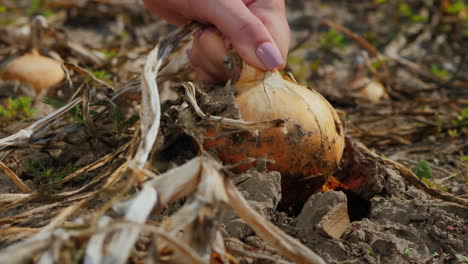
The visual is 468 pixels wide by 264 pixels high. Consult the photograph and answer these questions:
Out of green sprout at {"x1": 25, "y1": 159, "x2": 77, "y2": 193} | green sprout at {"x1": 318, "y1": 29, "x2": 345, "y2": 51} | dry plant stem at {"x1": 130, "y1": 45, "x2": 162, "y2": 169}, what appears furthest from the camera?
green sprout at {"x1": 318, "y1": 29, "x2": 345, "y2": 51}

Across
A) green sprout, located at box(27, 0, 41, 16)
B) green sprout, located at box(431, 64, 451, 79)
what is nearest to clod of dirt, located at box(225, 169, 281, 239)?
green sprout, located at box(431, 64, 451, 79)

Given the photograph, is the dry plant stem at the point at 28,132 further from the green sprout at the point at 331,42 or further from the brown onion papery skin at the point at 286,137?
the green sprout at the point at 331,42

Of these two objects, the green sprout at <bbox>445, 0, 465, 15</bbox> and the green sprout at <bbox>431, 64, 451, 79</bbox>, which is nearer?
the green sprout at <bbox>431, 64, 451, 79</bbox>

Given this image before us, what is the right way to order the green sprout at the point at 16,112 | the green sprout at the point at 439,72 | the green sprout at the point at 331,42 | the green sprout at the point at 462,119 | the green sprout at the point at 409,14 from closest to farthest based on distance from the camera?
the green sprout at the point at 16,112 → the green sprout at the point at 462,119 → the green sprout at the point at 439,72 → the green sprout at the point at 331,42 → the green sprout at the point at 409,14

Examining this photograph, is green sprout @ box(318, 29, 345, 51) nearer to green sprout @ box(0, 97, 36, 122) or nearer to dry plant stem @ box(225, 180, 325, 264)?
green sprout @ box(0, 97, 36, 122)

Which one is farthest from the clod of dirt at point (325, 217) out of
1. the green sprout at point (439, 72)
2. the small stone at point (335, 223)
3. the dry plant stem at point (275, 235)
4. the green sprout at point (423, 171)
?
the green sprout at point (439, 72)

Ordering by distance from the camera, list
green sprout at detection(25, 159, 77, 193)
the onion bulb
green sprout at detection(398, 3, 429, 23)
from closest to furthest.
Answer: green sprout at detection(25, 159, 77, 193), the onion bulb, green sprout at detection(398, 3, 429, 23)

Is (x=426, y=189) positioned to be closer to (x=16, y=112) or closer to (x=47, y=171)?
(x=47, y=171)

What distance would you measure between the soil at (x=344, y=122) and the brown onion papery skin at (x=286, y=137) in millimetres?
77

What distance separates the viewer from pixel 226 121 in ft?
5.09

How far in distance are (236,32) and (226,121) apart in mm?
329

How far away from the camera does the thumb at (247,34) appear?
1.65m

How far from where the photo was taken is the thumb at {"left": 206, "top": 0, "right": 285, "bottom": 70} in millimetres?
1652

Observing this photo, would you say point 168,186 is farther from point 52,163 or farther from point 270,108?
point 52,163
